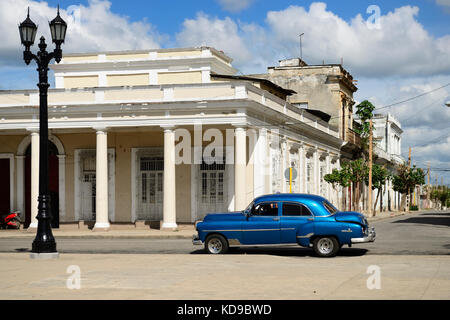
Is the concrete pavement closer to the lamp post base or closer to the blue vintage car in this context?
the lamp post base

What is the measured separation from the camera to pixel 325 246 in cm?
1744

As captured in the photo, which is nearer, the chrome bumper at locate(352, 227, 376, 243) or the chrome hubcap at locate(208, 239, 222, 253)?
the chrome bumper at locate(352, 227, 376, 243)

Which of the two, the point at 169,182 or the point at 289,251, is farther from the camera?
the point at 169,182

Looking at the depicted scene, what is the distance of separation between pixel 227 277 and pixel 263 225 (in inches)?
201

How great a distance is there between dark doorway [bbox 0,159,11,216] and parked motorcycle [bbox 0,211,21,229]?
45.4 inches

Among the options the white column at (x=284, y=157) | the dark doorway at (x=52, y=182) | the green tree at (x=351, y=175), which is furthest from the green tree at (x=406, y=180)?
the dark doorway at (x=52, y=182)

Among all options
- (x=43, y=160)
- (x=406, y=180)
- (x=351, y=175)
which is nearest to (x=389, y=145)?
(x=406, y=180)

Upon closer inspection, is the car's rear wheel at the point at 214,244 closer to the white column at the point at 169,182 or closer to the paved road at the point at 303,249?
the paved road at the point at 303,249

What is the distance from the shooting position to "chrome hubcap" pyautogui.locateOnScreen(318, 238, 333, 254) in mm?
17359

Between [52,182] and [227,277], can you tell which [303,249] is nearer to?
[227,277]

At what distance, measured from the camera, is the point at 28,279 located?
12.9 meters

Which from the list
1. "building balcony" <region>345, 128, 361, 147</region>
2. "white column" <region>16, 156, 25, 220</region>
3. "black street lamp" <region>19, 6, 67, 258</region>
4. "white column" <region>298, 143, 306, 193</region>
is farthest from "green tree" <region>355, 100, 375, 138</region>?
"black street lamp" <region>19, 6, 67, 258</region>
